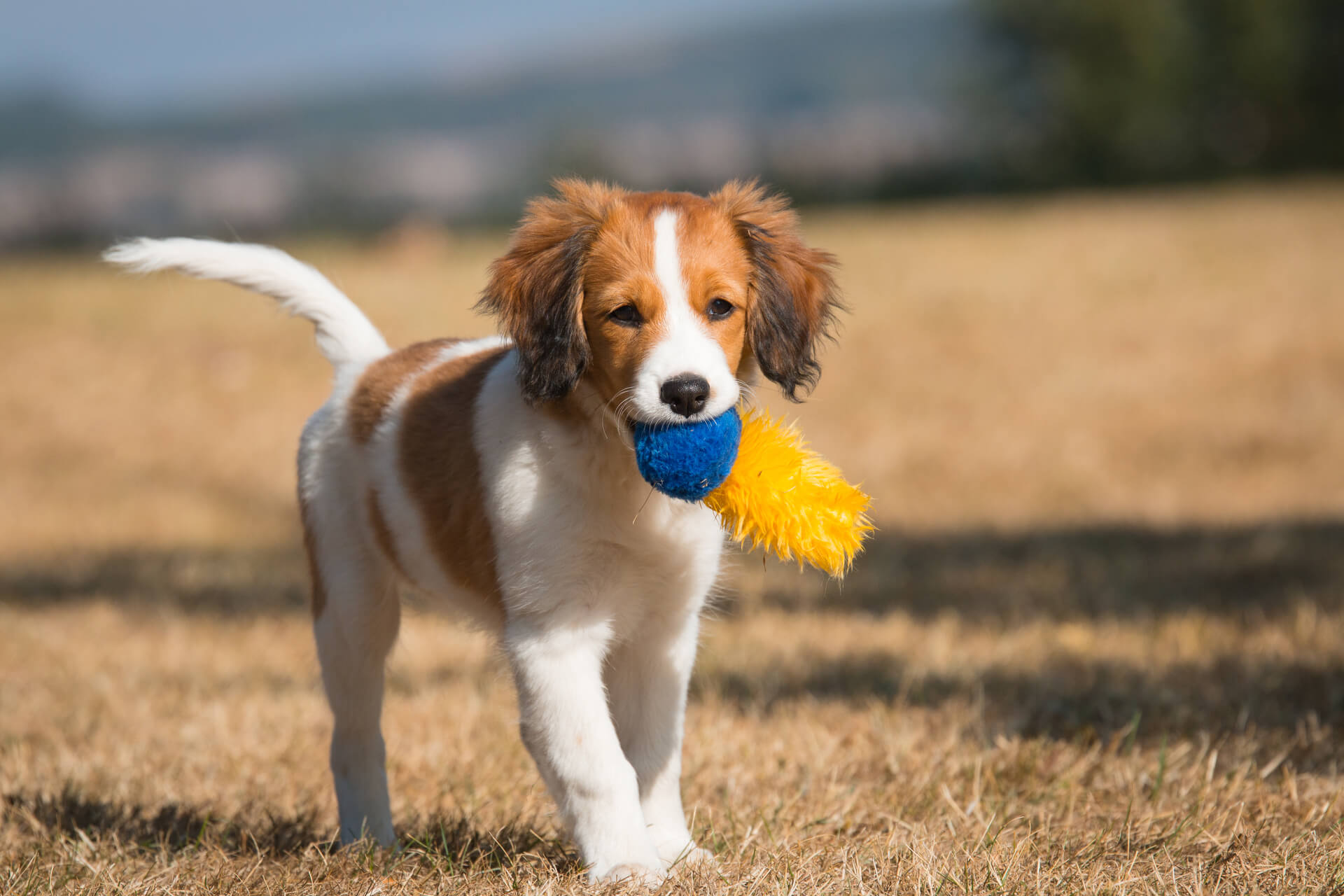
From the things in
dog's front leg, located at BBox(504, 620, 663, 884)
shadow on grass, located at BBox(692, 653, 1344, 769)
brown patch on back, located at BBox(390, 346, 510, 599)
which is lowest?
shadow on grass, located at BBox(692, 653, 1344, 769)

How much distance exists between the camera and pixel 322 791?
12.8ft

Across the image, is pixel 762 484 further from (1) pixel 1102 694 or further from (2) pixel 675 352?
(1) pixel 1102 694

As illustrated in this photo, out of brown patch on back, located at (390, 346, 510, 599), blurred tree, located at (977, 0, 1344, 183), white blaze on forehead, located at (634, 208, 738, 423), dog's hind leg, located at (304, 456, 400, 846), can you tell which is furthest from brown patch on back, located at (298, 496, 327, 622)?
blurred tree, located at (977, 0, 1344, 183)

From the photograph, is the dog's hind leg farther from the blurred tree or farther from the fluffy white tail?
the blurred tree

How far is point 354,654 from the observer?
11.8 feet

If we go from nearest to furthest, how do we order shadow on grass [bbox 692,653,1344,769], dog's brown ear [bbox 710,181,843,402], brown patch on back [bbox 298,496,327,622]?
dog's brown ear [bbox 710,181,843,402]
brown patch on back [bbox 298,496,327,622]
shadow on grass [bbox 692,653,1344,769]

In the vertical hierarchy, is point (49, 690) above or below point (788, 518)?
below

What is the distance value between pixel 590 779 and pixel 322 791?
1.41 meters

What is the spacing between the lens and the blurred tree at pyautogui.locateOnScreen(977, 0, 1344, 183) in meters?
35.0

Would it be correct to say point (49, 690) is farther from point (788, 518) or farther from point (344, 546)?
point (788, 518)

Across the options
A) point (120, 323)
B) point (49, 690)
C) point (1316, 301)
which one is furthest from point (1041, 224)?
point (49, 690)

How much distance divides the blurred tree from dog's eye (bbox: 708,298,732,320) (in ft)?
104

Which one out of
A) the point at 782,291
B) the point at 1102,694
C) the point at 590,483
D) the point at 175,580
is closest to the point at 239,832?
the point at 590,483

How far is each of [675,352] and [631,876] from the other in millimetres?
1126
